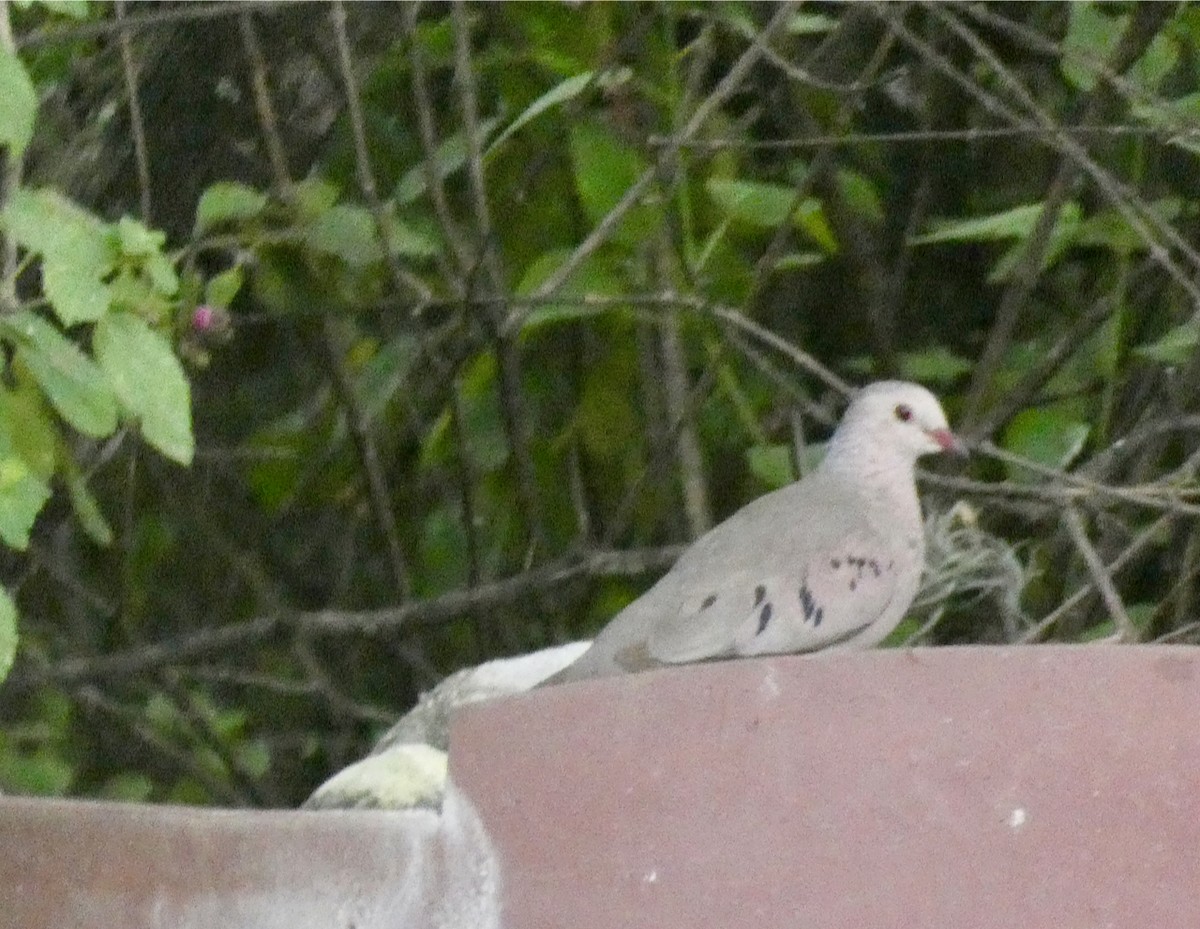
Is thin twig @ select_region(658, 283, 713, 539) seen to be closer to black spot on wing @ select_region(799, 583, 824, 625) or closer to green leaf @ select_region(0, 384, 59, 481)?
black spot on wing @ select_region(799, 583, 824, 625)

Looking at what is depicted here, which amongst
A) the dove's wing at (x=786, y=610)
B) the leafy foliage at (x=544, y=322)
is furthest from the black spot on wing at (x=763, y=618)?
the leafy foliage at (x=544, y=322)

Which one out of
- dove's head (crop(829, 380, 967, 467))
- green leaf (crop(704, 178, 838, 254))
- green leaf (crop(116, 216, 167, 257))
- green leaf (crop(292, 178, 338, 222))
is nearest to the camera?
green leaf (crop(116, 216, 167, 257))

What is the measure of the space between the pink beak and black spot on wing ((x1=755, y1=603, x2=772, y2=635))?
47 cm

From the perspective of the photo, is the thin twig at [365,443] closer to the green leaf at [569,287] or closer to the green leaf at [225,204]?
the green leaf at [569,287]

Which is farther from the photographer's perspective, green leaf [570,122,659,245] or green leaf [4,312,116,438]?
green leaf [570,122,659,245]

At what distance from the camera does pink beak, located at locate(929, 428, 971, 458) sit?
6.68ft

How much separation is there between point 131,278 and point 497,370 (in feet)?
3.71

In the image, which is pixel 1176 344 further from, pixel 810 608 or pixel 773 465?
pixel 810 608

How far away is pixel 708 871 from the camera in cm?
120

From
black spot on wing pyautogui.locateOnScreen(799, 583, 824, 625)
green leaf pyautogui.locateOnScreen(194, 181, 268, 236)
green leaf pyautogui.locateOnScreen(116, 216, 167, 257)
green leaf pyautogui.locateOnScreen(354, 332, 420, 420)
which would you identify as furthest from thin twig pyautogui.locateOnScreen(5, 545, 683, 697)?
green leaf pyautogui.locateOnScreen(116, 216, 167, 257)

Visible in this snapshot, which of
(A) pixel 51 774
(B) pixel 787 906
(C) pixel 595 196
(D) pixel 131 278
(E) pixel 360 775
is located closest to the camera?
(B) pixel 787 906

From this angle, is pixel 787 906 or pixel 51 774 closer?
pixel 787 906

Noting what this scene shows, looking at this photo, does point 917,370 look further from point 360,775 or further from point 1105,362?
point 360,775

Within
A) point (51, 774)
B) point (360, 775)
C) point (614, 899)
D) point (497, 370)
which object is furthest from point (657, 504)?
point (614, 899)
